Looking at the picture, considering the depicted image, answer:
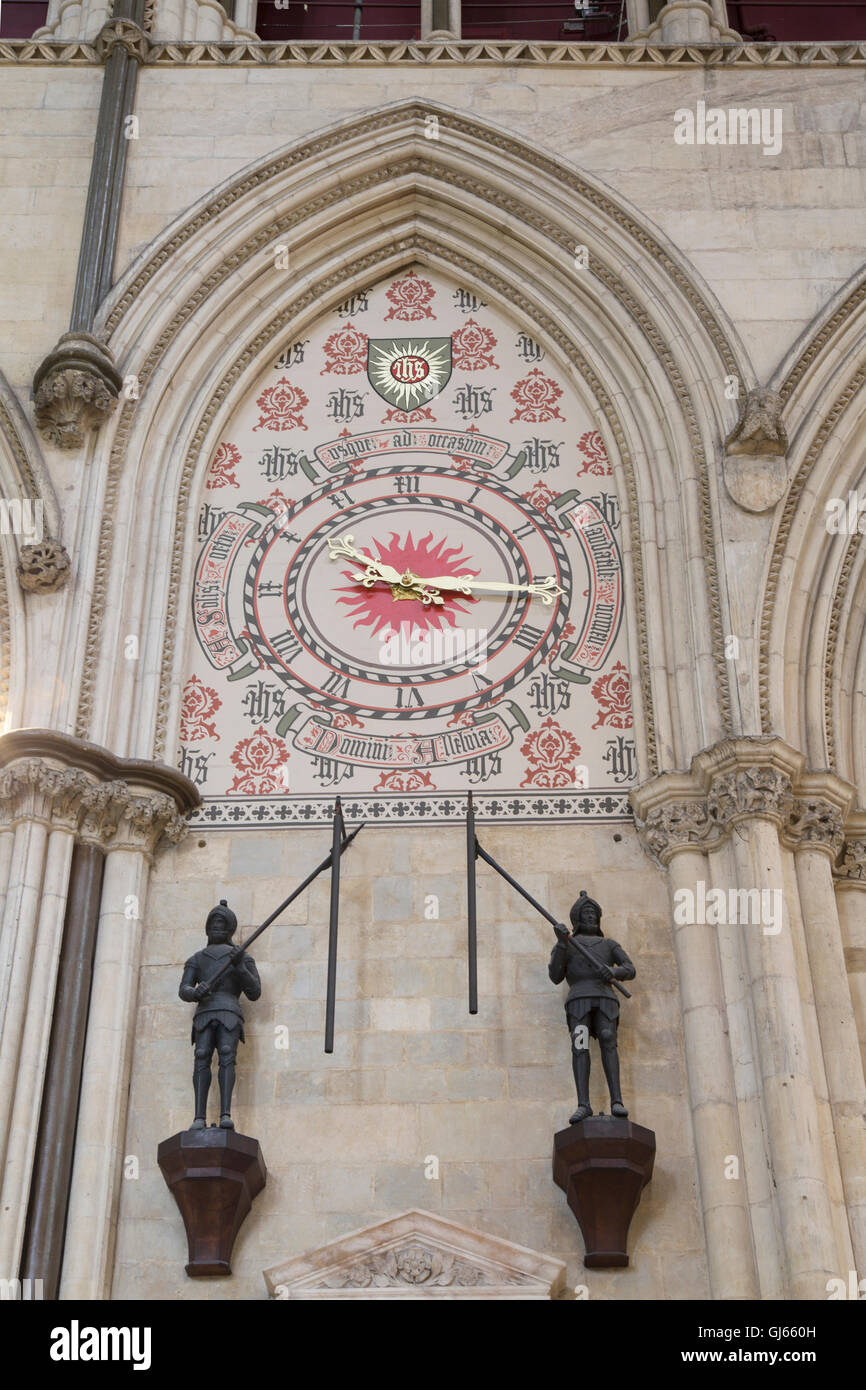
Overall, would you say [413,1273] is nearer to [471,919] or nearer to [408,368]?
[471,919]

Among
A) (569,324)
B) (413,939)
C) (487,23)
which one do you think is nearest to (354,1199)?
(413,939)

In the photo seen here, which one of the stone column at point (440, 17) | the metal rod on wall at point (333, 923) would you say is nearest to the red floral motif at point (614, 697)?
the metal rod on wall at point (333, 923)

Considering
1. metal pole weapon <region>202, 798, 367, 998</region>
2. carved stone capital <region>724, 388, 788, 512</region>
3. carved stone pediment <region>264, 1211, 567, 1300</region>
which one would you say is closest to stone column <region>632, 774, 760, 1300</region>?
carved stone pediment <region>264, 1211, 567, 1300</region>

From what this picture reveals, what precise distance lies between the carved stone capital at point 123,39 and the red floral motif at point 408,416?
326cm

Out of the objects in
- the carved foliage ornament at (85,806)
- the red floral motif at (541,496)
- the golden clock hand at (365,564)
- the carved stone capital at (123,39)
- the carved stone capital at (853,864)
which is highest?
the carved stone capital at (123,39)

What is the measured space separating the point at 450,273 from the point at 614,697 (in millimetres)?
3586

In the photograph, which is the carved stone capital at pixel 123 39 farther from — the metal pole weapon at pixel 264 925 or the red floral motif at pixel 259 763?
the metal pole weapon at pixel 264 925

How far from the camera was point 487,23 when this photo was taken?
15.2 meters

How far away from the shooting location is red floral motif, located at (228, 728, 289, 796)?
11.5 m

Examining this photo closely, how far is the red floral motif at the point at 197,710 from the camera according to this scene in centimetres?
1170

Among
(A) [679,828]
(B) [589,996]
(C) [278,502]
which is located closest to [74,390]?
(C) [278,502]

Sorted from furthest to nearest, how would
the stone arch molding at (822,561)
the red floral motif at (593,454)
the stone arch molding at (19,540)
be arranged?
1. the red floral motif at (593,454)
2. the stone arch molding at (19,540)
3. the stone arch molding at (822,561)

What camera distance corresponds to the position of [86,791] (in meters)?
10.8
